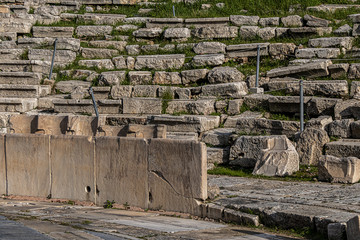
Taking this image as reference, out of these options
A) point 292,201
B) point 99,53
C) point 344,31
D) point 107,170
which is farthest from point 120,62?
point 292,201

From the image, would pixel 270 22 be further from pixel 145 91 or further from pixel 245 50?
pixel 145 91

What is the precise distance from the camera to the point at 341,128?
12188 mm

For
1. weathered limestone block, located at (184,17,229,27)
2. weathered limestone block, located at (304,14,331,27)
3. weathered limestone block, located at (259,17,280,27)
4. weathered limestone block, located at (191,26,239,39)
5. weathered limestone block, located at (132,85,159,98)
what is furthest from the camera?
weathered limestone block, located at (184,17,229,27)

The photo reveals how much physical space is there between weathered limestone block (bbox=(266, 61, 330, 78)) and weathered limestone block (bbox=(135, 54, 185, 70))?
2845 mm

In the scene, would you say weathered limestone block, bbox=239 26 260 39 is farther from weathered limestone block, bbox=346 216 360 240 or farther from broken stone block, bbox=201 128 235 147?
weathered limestone block, bbox=346 216 360 240

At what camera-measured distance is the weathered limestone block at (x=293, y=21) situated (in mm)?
18109

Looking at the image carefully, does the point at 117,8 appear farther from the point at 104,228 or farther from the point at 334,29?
the point at 104,228

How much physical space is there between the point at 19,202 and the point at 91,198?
1291mm

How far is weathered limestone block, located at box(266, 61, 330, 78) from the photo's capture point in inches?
585

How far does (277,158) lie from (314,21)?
767cm

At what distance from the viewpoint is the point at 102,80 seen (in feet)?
54.4

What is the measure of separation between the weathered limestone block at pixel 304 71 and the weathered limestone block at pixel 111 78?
4186mm

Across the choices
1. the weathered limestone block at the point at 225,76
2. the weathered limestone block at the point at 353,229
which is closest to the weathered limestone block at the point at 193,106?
the weathered limestone block at the point at 225,76

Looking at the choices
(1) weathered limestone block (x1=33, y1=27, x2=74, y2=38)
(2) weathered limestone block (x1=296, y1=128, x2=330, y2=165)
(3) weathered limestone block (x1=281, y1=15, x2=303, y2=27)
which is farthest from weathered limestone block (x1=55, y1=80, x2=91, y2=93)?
(2) weathered limestone block (x1=296, y1=128, x2=330, y2=165)
